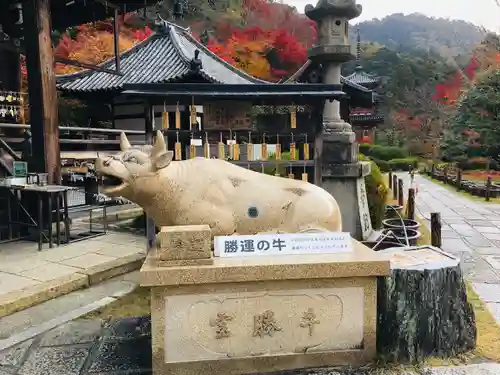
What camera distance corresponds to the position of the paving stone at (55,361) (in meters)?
3.95

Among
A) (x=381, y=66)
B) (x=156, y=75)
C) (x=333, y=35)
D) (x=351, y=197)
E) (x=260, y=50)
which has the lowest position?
(x=351, y=197)

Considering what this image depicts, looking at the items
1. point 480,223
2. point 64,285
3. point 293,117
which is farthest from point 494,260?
point 64,285

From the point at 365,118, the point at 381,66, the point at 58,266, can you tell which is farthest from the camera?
the point at 381,66

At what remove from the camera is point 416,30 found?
111 metres

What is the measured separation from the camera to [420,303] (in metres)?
3.92

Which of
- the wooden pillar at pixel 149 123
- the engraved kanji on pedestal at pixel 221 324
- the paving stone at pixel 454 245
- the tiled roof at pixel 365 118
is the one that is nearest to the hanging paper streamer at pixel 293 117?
the wooden pillar at pixel 149 123

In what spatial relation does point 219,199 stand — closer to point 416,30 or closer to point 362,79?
point 362,79

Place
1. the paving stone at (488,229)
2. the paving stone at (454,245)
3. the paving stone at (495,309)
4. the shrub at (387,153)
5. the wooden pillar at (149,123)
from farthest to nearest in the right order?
1. the shrub at (387,153)
2. the paving stone at (488,229)
3. the paving stone at (454,245)
4. the wooden pillar at (149,123)
5. the paving stone at (495,309)

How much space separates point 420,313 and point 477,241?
7061 millimetres

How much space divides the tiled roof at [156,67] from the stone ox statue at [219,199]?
9441 millimetres

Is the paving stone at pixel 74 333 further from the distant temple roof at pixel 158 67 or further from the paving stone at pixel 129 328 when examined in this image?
the distant temple roof at pixel 158 67

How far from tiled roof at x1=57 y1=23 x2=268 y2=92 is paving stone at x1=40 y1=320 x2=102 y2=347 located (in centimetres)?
966

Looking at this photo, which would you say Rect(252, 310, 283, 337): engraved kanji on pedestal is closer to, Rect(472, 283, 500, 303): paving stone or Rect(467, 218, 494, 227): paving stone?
Rect(472, 283, 500, 303): paving stone

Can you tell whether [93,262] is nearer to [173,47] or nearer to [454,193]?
[173,47]
